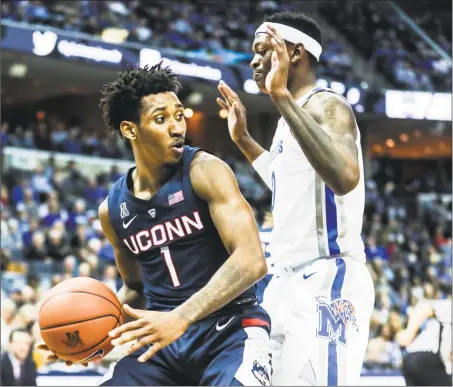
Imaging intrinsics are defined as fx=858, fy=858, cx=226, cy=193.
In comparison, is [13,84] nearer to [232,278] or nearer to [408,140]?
[408,140]

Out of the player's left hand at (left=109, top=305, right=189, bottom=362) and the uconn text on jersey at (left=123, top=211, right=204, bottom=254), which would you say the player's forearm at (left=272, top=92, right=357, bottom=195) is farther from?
the player's left hand at (left=109, top=305, right=189, bottom=362)

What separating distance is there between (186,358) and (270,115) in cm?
1784

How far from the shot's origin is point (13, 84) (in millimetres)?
19047

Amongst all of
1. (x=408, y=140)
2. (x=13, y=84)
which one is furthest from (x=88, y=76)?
(x=408, y=140)

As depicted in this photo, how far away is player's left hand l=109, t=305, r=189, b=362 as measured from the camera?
3174 mm

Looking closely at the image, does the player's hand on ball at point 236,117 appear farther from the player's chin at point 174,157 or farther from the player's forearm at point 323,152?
the player's forearm at point 323,152

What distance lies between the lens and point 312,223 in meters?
3.80

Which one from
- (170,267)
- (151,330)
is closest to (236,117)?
(170,267)

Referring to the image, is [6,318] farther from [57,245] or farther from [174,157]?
[174,157]

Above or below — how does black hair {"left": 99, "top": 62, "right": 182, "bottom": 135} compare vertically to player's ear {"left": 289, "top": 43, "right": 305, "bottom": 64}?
below

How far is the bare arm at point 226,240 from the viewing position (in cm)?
336

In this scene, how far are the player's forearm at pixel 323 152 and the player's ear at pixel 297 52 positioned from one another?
0.60 meters

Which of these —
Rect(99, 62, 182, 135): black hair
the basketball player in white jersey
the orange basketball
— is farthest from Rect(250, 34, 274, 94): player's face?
the orange basketball

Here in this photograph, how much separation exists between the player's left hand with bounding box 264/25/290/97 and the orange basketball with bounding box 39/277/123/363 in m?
1.15
